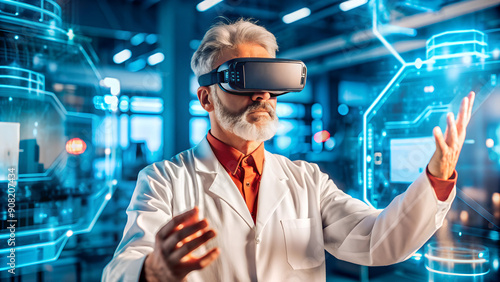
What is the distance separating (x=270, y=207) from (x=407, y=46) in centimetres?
118

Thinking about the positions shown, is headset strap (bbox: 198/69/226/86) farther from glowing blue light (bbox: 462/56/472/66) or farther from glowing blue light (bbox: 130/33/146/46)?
glowing blue light (bbox: 130/33/146/46)

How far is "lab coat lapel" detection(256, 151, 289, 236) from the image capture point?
54.9 inches

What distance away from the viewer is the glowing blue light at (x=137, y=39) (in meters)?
2.70

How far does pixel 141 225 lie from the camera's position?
4.02ft

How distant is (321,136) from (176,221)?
6.23ft

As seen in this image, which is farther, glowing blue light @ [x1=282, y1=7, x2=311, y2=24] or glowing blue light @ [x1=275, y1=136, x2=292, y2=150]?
glowing blue light @ [x1=275, y1=136, x2=292, y2=150]

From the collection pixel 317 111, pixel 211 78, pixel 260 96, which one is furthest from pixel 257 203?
pixel 317 111

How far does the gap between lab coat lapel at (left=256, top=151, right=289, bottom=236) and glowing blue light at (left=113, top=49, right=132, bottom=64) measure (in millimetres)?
1436

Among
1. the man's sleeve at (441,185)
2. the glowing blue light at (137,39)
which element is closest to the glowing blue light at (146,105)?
the glowing blue light at (137,39)

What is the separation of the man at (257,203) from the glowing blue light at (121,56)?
1114 mm

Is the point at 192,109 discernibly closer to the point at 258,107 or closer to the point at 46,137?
the point at 46,137

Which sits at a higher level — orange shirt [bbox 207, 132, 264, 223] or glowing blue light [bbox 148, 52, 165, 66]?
glowing blue light [bbox 148, 52, 165, 66]

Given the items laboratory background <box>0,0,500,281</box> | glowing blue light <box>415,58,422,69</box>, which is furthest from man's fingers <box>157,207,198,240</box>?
glowing blue light <box>415,58,422,69</box>

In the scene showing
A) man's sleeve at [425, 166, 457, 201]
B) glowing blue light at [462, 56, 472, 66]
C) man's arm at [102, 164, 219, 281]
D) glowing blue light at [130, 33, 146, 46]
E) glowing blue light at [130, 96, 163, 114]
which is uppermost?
glowing blue light at [130, 33, 146, 46]
